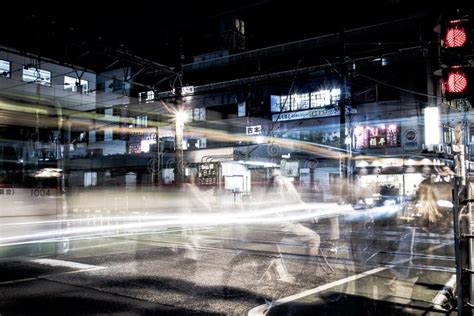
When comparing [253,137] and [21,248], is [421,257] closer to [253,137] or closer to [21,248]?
[21,248]

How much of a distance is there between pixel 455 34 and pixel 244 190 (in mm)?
23300

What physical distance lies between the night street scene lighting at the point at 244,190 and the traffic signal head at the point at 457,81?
0.09 ft

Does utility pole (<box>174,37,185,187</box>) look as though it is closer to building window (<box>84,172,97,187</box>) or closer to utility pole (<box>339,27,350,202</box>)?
utility pole (<box>339,27,350,202</box>)

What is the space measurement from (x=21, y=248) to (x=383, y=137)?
29.4 metres

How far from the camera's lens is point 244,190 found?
28781mm

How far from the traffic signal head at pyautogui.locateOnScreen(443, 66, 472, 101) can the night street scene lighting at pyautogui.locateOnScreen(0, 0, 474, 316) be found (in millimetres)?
28

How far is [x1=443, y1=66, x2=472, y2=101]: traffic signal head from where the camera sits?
19.7 feet

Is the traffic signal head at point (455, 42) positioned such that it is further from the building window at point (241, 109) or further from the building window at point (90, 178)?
the building window at point (90, 178)

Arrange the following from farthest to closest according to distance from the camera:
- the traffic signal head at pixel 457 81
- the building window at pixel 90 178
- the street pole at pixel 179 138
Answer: the building window at pixel 90 178
the street pole at pixel 179 138
the traffic signal head at pixel 457 81

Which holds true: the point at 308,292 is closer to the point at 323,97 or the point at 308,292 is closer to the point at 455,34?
the point at 455,34

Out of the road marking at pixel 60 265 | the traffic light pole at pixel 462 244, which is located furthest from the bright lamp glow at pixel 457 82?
the road marking at pixel 60 265

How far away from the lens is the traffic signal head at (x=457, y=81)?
5996mm

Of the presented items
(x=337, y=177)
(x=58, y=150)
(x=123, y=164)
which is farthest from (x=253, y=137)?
(x=58, y=150)

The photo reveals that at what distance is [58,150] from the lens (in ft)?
34.7
